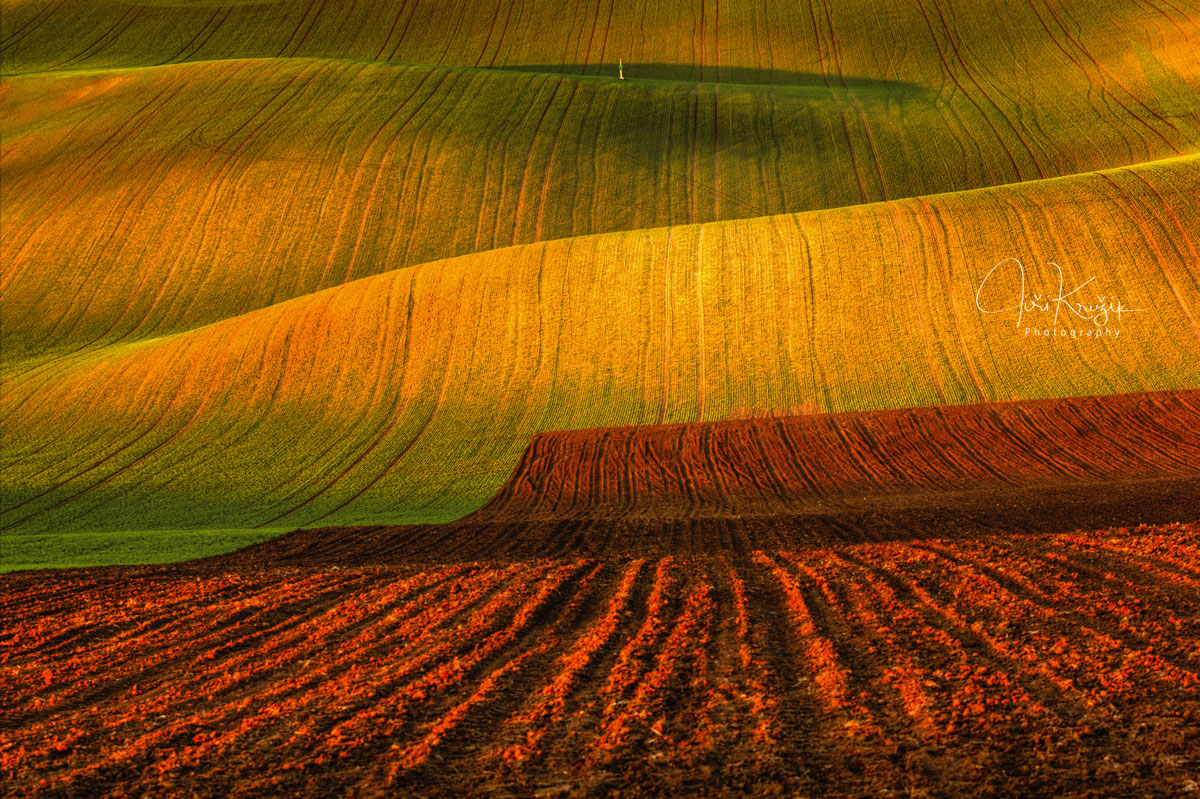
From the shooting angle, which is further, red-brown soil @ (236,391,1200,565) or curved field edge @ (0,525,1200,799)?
red-brown soil @ (236,391,1200,565)

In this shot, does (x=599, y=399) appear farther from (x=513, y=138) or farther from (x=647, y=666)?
(x=513, y=138)

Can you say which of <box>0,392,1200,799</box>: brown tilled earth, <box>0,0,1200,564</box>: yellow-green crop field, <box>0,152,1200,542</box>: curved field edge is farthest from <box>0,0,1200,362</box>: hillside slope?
<box>0,392,1200,799</box>: brown tilled earth

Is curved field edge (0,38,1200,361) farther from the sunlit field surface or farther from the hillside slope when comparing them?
the sunlit field surface

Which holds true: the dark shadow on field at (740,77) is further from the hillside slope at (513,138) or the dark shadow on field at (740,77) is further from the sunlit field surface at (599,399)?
the sunlit field surface at (599,399)

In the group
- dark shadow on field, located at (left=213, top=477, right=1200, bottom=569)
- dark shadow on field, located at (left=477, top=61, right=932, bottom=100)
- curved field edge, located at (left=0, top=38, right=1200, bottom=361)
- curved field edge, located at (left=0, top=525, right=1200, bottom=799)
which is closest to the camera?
curved field edge, located at (left=0, top=525, right=1200, bottom=799)

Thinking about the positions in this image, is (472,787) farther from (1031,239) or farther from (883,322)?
(1031,239)

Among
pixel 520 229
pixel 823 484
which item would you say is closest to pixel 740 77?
pixel 520 229
